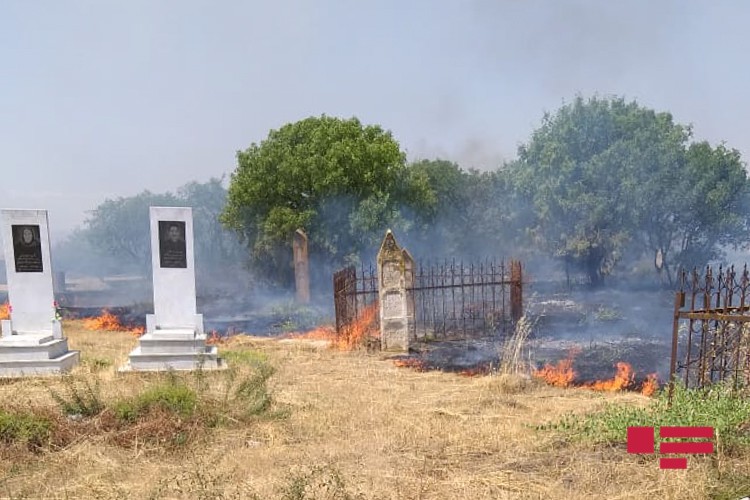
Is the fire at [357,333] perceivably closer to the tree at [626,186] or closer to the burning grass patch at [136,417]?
the burning grass patch at [136,417]

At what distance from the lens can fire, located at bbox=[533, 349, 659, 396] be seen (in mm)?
10109

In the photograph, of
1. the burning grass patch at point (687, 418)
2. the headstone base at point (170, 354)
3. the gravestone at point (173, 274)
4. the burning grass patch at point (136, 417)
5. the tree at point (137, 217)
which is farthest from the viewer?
the tree at point (137, 217)

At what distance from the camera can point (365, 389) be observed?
10.2 metres

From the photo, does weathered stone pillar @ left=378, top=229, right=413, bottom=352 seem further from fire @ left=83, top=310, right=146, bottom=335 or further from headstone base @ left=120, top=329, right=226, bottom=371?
fire @ left=83, top=310, right=146, bottom=335

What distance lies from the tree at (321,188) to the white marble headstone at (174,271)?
42.0 feet

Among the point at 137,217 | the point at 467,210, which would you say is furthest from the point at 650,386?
the point at 137,217

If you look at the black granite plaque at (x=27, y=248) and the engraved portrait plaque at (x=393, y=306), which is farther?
the engraved portrait plaque at (x=393, y=306)

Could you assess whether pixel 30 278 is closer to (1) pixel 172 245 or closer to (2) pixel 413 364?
(1) pixel 172 245

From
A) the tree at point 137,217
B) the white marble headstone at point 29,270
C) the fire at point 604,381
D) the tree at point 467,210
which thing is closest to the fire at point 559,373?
the fire at point 604,381

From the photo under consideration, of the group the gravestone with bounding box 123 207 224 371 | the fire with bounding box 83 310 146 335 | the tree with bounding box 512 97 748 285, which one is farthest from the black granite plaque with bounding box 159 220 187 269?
the tree with bounding box 512 97 748 285

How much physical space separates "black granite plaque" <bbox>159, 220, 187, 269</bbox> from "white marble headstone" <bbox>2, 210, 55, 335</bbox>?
2439 mm

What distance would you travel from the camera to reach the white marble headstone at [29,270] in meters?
12.0

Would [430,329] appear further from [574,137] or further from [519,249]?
[519,249]

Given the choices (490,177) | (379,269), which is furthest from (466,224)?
(379,269)
